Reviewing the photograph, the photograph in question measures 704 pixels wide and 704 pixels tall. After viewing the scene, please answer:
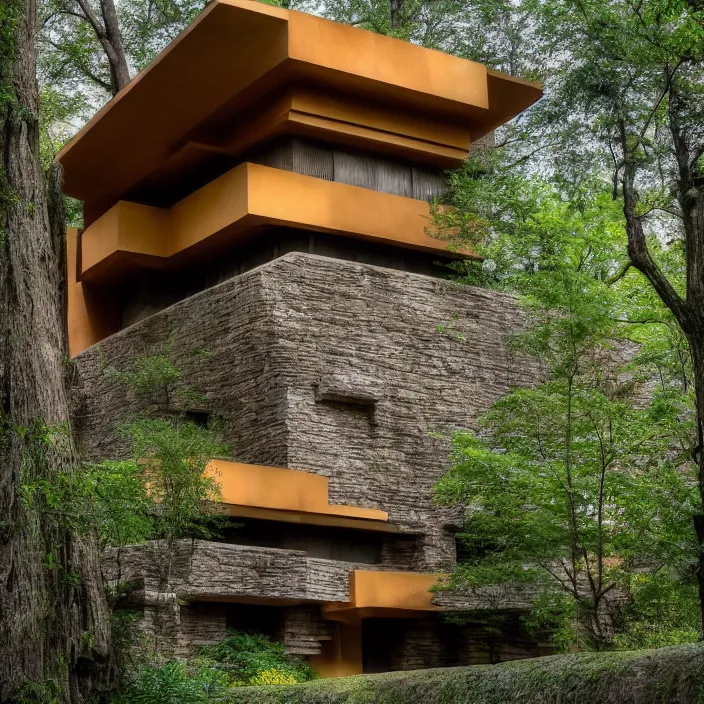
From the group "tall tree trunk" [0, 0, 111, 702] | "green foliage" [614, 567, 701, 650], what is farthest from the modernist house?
"tall tree trunk" [0, 0, 111, 702]

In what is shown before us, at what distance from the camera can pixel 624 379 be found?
21.0 metres

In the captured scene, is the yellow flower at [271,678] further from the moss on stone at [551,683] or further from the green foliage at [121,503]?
the moss on stone at [551,683]

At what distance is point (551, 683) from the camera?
27.9 feet

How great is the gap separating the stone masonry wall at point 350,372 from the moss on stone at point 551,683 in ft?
25.3

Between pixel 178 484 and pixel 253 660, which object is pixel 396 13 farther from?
pixel 253 660

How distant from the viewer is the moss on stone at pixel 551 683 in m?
7.64

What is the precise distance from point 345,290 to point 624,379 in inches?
217

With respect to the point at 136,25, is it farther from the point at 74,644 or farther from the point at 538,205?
the point at 74,644

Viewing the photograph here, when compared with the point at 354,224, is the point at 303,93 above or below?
above

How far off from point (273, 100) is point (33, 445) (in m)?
11.5

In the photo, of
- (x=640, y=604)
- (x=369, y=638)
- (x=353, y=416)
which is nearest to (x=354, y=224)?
(x=353, y=416)

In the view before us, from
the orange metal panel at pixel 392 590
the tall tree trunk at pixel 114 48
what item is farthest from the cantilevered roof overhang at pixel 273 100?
the orange metal panel at pixel 392 590

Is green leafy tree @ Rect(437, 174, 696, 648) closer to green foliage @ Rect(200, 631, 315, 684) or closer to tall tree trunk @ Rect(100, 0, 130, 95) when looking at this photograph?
green foliage @ Rect(200, 631, 315, 684)

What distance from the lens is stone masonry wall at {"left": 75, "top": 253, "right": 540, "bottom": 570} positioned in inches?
725
